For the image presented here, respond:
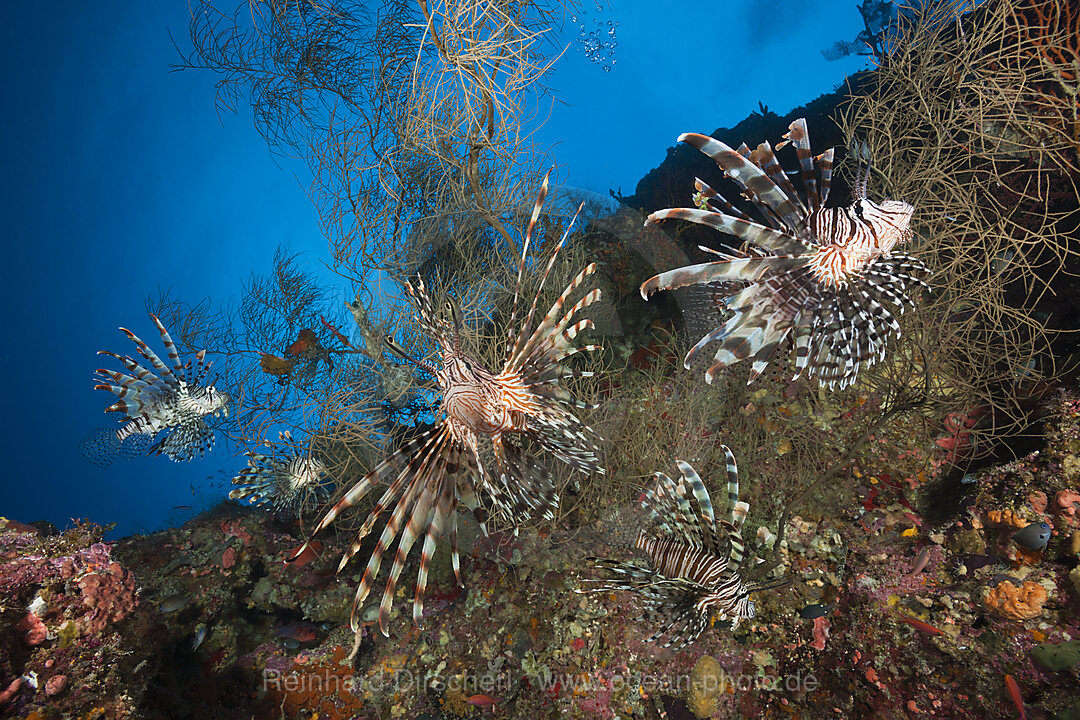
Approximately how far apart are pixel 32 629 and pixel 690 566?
3.78m

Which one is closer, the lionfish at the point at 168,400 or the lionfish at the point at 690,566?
the lionfish at the point at 690,566

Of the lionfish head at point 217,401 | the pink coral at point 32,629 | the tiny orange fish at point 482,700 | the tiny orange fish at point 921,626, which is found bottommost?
the pink coral at point 32,629

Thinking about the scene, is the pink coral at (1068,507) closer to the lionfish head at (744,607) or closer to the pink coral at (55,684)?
the lionfish head at (744,607)

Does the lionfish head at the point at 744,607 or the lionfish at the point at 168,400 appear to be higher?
the lionfish head at the point at 744,607

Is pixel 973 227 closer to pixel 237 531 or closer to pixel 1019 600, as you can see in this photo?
pixel 1019 600

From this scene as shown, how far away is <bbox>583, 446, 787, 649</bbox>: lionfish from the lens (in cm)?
243

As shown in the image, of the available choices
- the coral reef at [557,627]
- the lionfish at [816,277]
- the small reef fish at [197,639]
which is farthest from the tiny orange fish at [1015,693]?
the small reef fish at [197,639]

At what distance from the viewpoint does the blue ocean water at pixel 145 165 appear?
2700 cm

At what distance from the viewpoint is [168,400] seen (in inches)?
234

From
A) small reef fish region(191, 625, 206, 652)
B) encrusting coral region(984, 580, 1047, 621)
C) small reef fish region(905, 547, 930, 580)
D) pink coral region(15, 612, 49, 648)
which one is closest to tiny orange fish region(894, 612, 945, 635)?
encrusting coral region(984, 580, 1047, 621)

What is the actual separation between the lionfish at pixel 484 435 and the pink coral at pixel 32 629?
1.77 meters

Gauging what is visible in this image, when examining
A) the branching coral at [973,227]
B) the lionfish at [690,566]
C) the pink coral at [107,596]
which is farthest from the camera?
the branching coral at [973,227]

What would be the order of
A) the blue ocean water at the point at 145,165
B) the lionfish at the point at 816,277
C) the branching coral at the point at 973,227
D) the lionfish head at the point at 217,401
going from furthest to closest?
1. the blue ocean water at the point at 145,165
2. the lionfish head at the point at 217,401
3. the branching coral at the point at 973,227
4. the lionfish at the point at 816,277

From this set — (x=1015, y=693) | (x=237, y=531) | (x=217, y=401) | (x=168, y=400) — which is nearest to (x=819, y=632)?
(x=1015, y=693)
